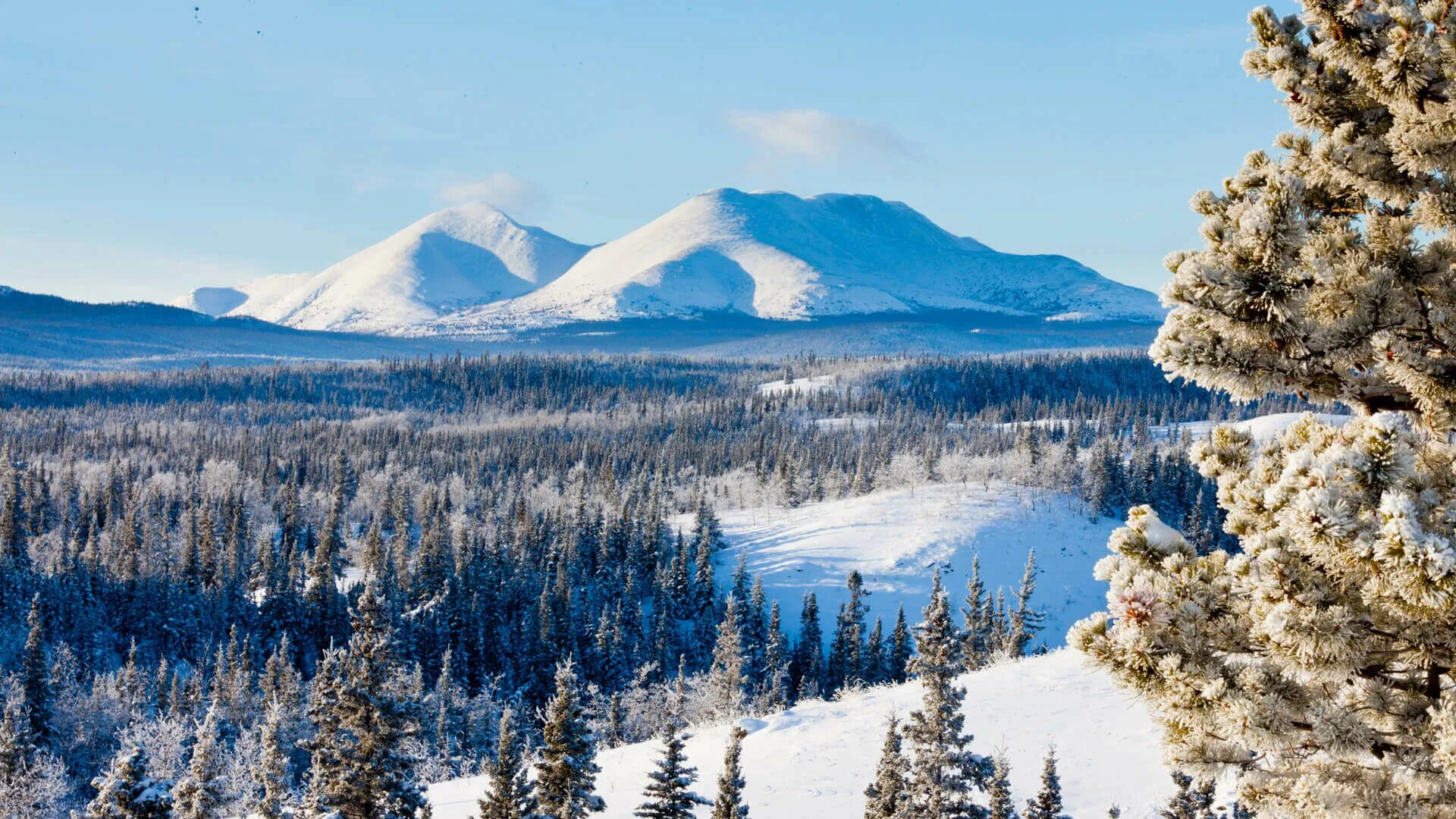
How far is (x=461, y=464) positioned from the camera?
192 metres

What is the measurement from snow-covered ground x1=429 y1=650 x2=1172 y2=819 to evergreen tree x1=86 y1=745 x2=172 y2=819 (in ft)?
34.8

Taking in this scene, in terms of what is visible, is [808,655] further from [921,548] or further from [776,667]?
[921,548]

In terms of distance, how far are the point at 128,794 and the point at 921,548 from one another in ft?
368

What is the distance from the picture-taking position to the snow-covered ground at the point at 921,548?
117m

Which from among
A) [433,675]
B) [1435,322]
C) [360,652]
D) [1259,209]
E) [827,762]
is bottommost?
[433,675]

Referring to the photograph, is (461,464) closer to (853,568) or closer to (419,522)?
(419,522)

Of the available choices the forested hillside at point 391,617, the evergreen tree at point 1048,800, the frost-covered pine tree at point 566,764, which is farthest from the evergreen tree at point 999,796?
the frost-covered pine tree at point 566,764

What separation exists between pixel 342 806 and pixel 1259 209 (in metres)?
24.7

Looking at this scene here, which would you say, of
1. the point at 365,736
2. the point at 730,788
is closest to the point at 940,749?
the point at 730,788

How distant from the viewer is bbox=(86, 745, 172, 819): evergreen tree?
71.4ft

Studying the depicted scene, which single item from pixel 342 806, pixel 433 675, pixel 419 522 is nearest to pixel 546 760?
pixel 342 806

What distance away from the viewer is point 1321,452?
665 cm

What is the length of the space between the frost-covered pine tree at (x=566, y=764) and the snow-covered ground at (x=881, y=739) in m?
3.41

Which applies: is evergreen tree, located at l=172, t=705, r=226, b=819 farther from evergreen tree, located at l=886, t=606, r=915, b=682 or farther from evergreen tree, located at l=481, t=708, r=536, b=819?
evergreen tree, located at l=886, t=606, r=915, b=682
